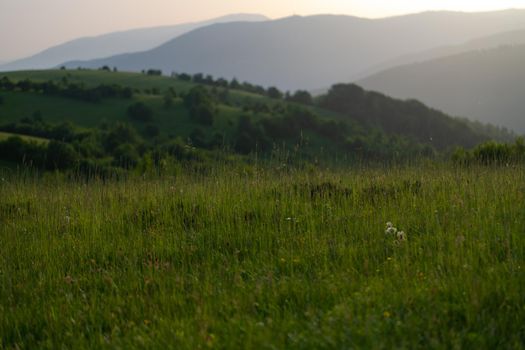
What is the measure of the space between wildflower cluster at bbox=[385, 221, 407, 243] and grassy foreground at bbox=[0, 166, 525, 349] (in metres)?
0.12

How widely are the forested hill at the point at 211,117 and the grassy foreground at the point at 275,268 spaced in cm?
6939

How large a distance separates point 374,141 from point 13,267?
103882 millimetres

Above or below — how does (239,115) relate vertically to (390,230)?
below

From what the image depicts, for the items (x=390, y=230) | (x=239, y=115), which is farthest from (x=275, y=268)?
(x=239, y=115)

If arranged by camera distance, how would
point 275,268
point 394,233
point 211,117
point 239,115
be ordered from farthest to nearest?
point 239,115
point 211,117
point 394,233
point 275,268

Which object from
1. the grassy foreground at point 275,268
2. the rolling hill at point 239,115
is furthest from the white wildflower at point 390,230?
the rolling hill at point 239,115

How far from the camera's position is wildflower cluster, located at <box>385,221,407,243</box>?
631cm

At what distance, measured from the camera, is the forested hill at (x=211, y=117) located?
3637 inches

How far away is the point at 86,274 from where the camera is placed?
6.53 meters

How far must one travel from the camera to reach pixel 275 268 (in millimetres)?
5965

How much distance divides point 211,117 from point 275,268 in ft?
333

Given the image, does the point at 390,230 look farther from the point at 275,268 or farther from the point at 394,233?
the point at 275,268

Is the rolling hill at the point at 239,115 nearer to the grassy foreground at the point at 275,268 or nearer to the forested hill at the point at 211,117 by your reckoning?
the forested hill at the point at 211,117

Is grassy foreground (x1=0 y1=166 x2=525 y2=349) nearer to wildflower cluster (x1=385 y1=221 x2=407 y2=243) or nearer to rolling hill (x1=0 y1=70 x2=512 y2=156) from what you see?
wildflower cluster (x1=385 y1=221 x2=407 y2=243)
